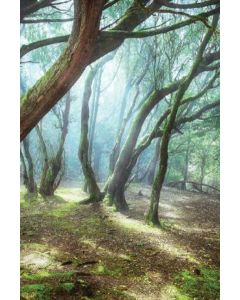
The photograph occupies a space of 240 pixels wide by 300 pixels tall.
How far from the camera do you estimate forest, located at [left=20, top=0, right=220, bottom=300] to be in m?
3.00

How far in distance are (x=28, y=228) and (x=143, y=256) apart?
5.14 ft

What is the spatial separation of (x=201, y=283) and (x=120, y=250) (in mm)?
1144

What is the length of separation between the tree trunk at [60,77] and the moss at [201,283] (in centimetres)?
204

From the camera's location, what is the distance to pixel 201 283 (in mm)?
3213

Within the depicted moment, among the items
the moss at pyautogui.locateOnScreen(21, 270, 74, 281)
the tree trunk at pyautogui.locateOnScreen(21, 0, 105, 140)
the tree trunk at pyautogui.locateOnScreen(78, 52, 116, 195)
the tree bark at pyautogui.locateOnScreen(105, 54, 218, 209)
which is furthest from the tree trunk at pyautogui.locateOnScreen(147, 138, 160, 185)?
the tree trunk at pyautogui.locateOnScreen(21, 0, 105, 140)

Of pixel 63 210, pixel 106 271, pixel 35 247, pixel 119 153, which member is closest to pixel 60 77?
pixel 106 271

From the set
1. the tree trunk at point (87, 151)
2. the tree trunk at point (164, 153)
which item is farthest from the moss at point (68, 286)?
the tree trunk at point (87, 151)

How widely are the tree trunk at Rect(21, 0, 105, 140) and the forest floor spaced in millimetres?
1493

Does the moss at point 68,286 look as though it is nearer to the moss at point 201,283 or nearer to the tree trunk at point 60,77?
the moss at point 201,283

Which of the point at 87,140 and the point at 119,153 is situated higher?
→ the point at 87,140

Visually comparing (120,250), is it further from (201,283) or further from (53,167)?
(53,167)
